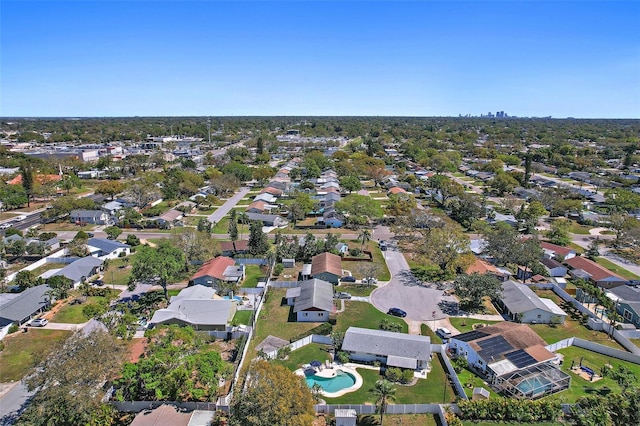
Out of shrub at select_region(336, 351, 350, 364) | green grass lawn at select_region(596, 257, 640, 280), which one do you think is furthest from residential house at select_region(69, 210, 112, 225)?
green grass lawn at select_region(596, 257, 640, 280)

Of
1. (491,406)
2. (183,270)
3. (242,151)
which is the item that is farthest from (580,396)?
(242,151)

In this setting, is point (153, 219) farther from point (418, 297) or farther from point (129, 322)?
point (418, 297)

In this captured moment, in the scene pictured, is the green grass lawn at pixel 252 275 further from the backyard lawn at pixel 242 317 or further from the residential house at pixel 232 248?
the backyard lawn at pixel 242 317

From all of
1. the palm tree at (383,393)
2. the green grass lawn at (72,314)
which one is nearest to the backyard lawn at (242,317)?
the green grass lawn at (72,314)

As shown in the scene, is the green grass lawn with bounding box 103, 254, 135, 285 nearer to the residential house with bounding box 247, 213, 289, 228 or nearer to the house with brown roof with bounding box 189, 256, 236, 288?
the house with brown roof with bounding box 189, 256, 236, 288

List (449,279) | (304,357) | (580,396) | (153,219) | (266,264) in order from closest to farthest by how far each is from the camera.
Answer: (580,396), (304,357), (449,279), (266,264), (153,219)

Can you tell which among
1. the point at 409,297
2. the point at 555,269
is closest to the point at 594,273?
the point at 555,269
